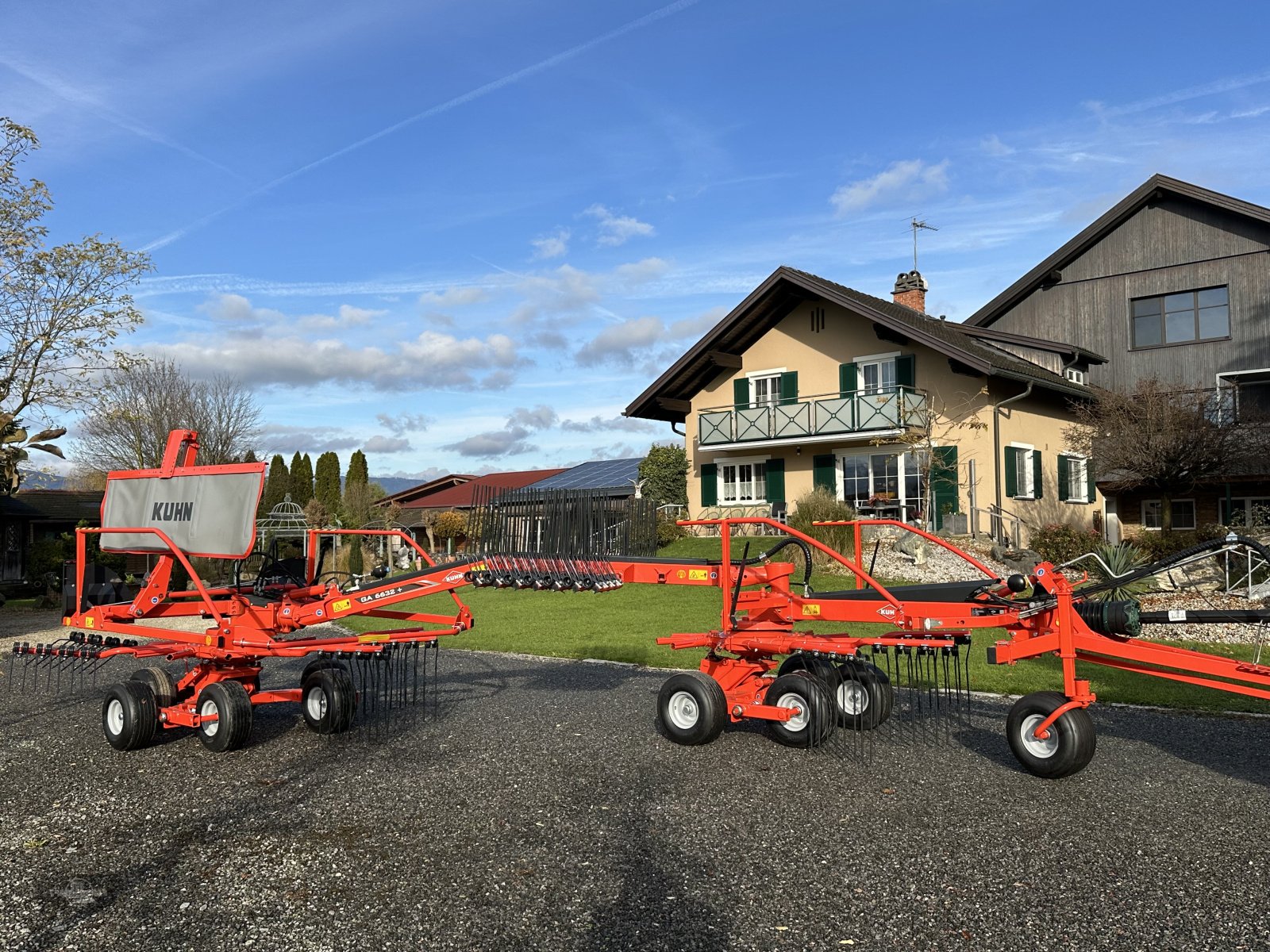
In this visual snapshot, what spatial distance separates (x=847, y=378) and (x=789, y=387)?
5.81 feet

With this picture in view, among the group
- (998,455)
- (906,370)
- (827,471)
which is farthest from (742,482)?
(998,455)

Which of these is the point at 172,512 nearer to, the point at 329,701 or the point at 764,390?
the point at 329,701

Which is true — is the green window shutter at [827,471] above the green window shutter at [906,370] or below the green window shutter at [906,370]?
below

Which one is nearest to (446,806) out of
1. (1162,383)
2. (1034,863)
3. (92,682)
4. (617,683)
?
(1034,863)

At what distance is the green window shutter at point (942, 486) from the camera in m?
24.2

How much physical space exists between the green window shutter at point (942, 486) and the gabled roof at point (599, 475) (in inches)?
435

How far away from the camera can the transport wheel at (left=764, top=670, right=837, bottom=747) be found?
731 centimetres

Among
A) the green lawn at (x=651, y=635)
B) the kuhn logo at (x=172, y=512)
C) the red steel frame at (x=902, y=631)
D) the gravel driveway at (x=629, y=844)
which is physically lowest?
the gravel driveway at (x=629, y=844)

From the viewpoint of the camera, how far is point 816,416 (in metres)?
26.6

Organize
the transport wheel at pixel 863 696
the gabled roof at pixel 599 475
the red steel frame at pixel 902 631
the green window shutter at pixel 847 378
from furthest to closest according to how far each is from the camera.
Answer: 1. the gabled roof at pixel 599 475
2. the green window shutter at pixel 847 378
3. the transport wheel at pixel 863 696
4. the red steel frame at pixel 902 631

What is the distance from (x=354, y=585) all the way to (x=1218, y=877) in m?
7.16

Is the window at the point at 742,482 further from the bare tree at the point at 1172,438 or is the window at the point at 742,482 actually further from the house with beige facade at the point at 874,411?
the bare tree at the point at 1172,438

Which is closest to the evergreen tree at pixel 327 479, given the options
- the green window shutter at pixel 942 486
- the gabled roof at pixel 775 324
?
the gabled roof at pixel 775 324

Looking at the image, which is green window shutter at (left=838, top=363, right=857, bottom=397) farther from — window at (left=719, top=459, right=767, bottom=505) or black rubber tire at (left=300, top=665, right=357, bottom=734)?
black rubber tire at (left=300, top=665, right=357, bottom=734)
